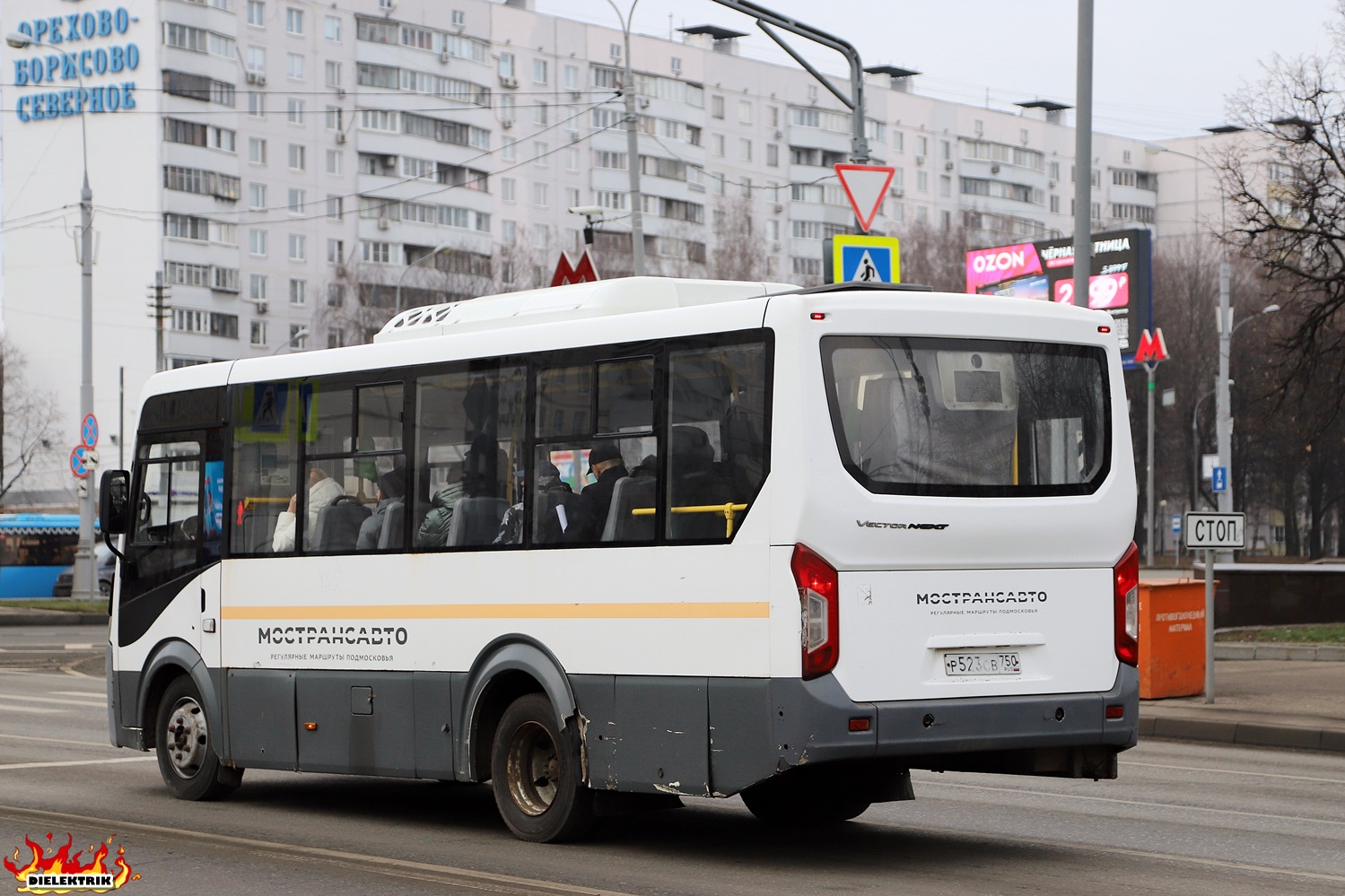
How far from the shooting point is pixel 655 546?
9.38 metres

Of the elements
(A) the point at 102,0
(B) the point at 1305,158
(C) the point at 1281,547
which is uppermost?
(A) the point at 102,0

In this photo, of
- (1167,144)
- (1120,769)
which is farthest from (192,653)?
(1167,144)

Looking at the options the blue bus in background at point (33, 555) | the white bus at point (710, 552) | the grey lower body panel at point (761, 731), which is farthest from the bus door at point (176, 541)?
the blue bus in background at point (33, 555)

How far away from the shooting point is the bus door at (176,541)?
1224 cm

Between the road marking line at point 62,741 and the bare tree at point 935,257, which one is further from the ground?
the bare tree at point 935,257

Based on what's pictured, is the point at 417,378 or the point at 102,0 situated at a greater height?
the point at 102,0

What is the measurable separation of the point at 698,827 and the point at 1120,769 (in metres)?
4.95

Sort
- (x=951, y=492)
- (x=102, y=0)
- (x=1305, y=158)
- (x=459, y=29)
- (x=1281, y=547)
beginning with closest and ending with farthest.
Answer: (x=951, y=492)
(x=1305, y=158)
(x=102, y=0)
(x=459, y=29)
(x=1281, y=547)

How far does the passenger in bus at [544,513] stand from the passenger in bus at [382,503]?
36.6 inches

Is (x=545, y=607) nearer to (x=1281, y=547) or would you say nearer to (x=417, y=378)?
(x=417, y=378)

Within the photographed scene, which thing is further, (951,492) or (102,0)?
(102,0)

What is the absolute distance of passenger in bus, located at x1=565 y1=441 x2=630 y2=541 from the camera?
31.7 feet

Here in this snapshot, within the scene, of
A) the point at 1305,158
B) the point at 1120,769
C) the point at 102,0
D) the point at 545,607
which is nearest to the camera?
the point at 545,607

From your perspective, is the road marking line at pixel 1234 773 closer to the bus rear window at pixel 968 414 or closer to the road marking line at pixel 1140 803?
the road marking line at pixel 1140 803
